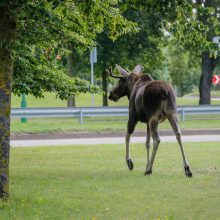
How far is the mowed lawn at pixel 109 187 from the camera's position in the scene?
7910 mm

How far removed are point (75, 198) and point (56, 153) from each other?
784 cm

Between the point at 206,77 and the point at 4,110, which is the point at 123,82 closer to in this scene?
the point at 4,110

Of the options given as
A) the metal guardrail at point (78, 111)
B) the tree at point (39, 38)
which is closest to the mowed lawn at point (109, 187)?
the tree at point (39, 38)

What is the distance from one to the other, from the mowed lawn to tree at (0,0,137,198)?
0.93 metres

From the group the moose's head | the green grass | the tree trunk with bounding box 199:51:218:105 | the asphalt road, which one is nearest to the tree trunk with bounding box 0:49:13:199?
the moose's head

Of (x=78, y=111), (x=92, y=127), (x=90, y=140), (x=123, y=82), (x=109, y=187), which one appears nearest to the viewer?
(x=109, y=187)

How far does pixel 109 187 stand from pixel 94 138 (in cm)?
1137

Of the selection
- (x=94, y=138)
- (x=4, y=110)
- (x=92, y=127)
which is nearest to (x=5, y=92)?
(x=4, y=110)

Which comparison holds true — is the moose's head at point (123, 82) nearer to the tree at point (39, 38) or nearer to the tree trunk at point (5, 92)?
the tree at point (39, 38)

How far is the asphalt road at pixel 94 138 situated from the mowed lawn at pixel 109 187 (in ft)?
11.3

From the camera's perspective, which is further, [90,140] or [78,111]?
[78,111]

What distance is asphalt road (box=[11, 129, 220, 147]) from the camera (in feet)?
65.6

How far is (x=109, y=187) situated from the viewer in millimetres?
10078

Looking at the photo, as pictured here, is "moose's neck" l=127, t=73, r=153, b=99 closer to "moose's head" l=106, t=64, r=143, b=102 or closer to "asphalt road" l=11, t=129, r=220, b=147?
"moose's head" l=106, t=64, r=143, b=102
